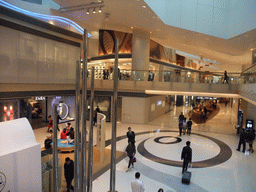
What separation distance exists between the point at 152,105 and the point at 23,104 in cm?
1197

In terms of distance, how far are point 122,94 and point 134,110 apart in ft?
6.31

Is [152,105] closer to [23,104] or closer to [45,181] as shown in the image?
[23,104]

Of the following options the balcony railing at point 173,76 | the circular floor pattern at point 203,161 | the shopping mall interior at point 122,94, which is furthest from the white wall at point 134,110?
the circular floor pattern at point 203,161

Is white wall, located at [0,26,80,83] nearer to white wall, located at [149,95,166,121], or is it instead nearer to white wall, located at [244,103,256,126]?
white wall, located at [149,95,166,121]

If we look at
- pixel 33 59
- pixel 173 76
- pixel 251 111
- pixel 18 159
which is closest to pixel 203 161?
pixel 251 111

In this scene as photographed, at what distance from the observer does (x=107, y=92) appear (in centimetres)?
1842

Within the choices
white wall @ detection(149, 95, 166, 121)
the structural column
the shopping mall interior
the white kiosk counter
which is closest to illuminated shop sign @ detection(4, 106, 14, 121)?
the shopping mall interior

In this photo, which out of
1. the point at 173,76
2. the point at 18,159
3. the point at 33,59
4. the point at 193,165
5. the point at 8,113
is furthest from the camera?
the point at 173,76

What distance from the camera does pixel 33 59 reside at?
44.7 ft

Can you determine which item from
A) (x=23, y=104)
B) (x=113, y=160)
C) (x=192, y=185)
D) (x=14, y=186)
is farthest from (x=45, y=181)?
(x=23, y=104)

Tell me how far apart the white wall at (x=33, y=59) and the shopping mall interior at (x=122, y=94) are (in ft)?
0.22

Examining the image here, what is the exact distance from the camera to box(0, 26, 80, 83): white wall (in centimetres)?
1181

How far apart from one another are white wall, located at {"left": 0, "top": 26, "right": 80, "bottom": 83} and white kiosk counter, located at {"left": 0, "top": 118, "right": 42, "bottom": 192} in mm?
9181

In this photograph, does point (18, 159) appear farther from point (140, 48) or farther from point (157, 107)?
point (157, 107)
